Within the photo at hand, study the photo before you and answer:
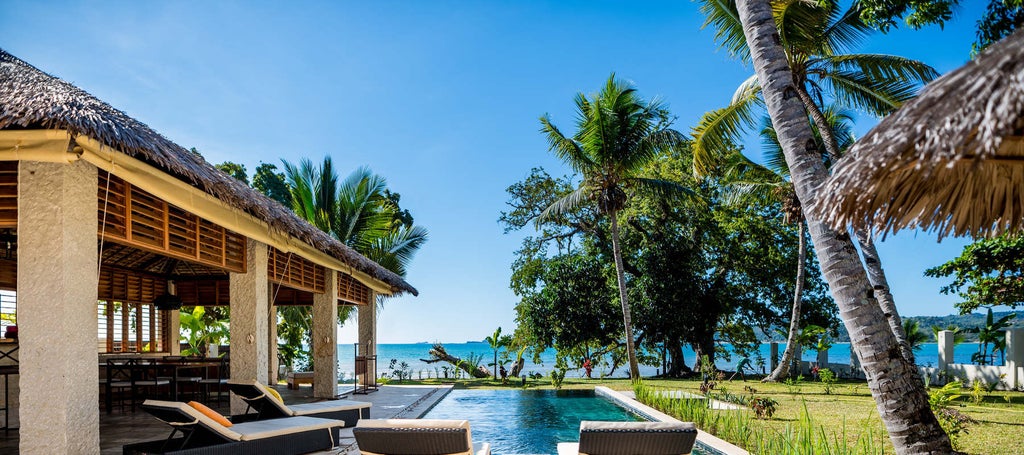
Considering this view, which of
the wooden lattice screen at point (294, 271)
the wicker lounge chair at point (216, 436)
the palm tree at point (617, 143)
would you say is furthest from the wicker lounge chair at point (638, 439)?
the palm tree at point (617, 143)

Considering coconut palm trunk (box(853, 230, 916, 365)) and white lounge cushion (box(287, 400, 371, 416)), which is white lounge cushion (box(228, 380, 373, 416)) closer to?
white lounge cushion (box(287, 400, 371, 416))

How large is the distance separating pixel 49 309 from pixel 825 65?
1057cm

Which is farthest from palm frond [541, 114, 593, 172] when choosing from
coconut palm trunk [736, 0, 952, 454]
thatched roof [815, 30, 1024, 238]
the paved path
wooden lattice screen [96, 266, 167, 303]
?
thatched roof [815, 30, 1024, 238]

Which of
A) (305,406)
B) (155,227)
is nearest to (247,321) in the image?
(305,406)

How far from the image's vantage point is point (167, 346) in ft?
43.2

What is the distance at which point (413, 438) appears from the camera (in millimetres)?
4660

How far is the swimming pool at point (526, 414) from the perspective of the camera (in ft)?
27.2

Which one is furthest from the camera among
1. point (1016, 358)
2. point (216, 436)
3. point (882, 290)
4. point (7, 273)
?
point (1016, 358)

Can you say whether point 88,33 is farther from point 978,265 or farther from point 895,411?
point 978,265

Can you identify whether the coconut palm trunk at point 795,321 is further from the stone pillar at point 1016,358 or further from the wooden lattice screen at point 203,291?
the wooden lattice screen at point 203,291

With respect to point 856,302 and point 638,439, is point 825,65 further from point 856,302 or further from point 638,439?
point 638,439

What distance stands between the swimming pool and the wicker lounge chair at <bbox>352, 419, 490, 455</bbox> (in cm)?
279

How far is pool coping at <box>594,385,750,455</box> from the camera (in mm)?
6703

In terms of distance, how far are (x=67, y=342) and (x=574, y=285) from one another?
55.4ft
